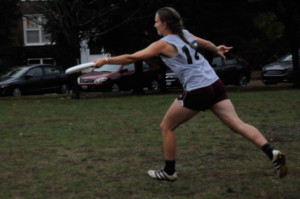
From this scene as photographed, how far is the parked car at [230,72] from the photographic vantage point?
1035 inches

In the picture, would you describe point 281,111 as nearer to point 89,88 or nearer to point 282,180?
point 282,180

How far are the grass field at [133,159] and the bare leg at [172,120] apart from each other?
361 millimetres

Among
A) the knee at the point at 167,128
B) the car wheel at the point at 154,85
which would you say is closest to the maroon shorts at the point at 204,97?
the knee at the point at 167,128

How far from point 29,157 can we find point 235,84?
20684 mm

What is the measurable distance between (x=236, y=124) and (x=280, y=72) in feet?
71.8

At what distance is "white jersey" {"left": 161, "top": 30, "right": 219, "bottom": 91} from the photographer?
5.63 meters

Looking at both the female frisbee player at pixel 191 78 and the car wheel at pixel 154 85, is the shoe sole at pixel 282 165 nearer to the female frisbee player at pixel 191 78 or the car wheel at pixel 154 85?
the female frisbee player at pixel 191 78

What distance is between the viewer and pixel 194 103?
18.7 feet

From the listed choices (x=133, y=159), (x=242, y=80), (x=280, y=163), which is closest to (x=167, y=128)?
(x=280, y=163)

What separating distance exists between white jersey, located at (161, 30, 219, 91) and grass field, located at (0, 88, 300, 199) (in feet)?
3.38

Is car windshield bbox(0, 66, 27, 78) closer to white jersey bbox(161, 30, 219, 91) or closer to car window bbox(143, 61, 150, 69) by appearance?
car window bbox(143, 61, 150, 69)

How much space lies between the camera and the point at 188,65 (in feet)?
18.6

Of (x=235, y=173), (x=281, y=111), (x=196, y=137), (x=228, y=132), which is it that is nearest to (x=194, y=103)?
(x=235, y=173)

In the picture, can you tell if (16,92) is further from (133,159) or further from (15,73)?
(133,159)
